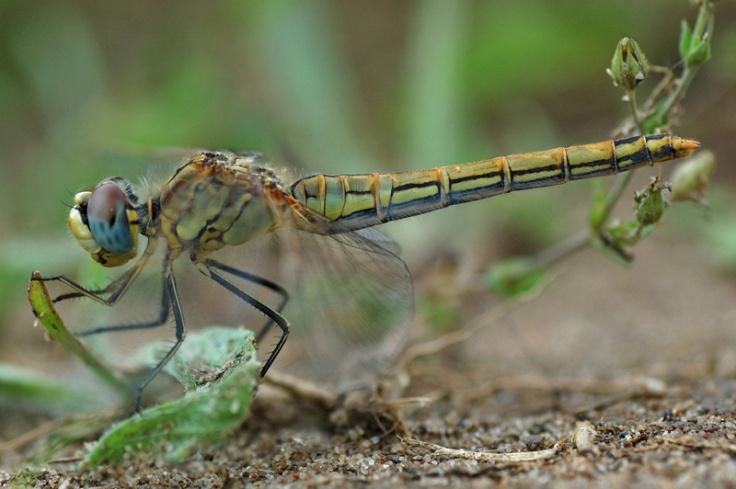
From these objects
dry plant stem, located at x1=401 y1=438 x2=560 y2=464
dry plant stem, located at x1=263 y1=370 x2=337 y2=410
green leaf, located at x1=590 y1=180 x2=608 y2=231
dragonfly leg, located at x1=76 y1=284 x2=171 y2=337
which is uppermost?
green leaf, located at x1=590 y1=180 x2=608 y2=231

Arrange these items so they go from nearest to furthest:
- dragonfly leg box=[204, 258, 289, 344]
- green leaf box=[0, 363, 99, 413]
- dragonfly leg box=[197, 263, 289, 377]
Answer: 1. dragonfly leg box=[197, 263, 289, 377]
2. dragonfly leg box=[204, 258, 289, 344]
3. green leaf box=[0, 363, 99, 413]

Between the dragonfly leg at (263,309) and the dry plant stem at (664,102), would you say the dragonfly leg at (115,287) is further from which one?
the dry plant stem at (664,102)

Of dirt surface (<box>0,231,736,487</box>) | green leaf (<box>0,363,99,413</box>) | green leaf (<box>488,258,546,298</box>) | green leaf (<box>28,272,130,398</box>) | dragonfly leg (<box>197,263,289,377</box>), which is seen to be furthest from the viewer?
green leaf (<box>488,258,546,298</box>)

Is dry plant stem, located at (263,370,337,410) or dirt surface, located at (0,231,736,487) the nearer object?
dirt surface, located at (0,231,736,487)

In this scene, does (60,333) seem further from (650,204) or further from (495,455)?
(650,204)

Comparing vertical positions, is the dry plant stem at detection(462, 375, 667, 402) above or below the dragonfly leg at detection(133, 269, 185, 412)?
below

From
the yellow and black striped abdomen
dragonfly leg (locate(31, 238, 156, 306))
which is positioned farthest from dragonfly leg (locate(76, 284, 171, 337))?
the yellow and black striped abdomen

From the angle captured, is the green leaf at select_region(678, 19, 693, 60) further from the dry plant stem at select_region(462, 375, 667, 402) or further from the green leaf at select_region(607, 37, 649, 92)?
the dry plant stem at select_region(462, 375, 667, 402)

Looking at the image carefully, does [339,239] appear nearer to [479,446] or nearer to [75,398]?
[479,446]
